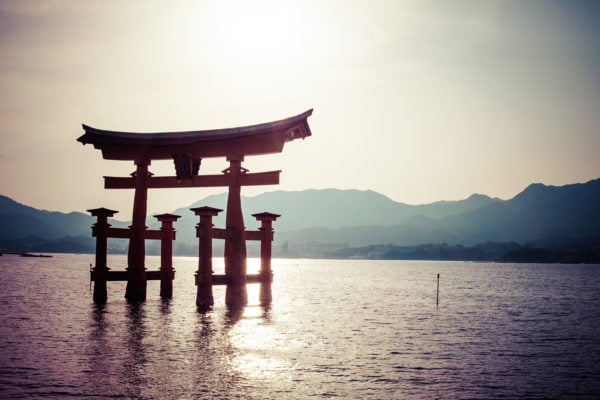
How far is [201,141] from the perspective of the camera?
2695cm

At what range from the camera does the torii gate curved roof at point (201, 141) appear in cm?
2559

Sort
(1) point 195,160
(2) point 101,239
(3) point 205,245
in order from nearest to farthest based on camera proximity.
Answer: (3) point 205,245, (1) point 195,160, (2) point 101,239

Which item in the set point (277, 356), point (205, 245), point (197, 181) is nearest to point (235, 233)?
point (205, 245)

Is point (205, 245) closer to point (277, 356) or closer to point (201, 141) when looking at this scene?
point (201, 141)

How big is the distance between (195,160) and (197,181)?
1168 millimetres

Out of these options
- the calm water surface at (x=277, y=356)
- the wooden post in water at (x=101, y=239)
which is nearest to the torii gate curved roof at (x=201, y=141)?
the wooden post in water at (x=101, y=239)

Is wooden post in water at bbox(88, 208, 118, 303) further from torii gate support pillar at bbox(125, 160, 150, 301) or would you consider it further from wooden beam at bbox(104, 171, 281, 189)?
wooden beam at bbox(104, 171, 281, 189)

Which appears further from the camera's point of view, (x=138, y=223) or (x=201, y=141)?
(x=138, y=223)

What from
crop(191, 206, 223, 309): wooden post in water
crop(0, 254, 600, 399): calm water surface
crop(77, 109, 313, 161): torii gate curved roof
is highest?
crop(77, 109, 313, 161): torii gate curved roof

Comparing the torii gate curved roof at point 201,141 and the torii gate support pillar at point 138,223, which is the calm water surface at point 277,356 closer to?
the torii gate support pillar at point 138,223

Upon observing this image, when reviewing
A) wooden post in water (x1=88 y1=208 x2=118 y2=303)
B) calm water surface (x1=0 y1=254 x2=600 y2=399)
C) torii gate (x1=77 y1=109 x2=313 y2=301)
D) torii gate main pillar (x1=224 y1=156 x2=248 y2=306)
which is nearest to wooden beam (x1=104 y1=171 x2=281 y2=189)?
torii gate (x1=77 y1=109 x2=313 y2=301)

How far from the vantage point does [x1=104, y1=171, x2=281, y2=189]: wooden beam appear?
26.0m

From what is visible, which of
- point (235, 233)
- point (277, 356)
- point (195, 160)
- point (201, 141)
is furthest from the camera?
point (195, 160)

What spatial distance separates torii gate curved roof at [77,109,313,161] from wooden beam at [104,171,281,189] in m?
1.10
